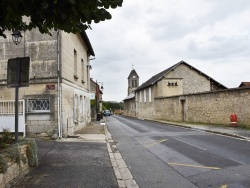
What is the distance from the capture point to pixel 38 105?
12836 millimetres

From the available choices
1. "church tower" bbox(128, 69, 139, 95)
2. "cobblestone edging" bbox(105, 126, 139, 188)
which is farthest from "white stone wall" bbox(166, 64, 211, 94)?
"church tower" bbox(128, 69, 139, 95)

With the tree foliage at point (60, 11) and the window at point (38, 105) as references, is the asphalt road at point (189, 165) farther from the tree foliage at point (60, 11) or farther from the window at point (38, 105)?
the window at point (38, 105)

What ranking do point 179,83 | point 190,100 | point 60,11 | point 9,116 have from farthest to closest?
point 179,83
point 190,100
point 9,116
point 60,11

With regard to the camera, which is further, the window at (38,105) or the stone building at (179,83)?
the stone building at (179,83)

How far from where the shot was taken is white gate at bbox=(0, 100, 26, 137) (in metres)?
12.5

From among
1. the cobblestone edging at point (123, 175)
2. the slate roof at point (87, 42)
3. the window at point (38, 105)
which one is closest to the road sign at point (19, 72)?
A: the cobblestone edging at point (123, 175)

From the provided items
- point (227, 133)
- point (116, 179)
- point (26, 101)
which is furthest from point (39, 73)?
point (227, 133)

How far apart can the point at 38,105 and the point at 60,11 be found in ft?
30.1

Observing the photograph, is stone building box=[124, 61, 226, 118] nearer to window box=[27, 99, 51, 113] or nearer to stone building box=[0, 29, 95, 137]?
stone building box=[0, 29, 95, 137]

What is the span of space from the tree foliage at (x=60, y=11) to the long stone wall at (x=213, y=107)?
15.4 metres

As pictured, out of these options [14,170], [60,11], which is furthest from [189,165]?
[60,11]

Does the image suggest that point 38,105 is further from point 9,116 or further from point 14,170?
point 14,170

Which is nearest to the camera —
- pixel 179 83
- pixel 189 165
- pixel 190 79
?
pixel 189 165

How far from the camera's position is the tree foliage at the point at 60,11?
4207 millimetres
